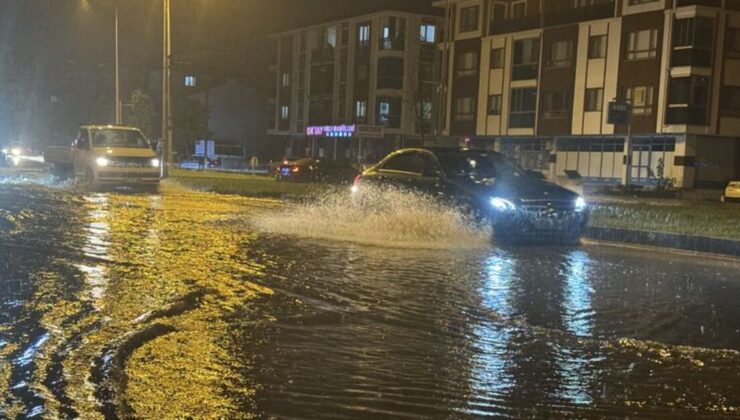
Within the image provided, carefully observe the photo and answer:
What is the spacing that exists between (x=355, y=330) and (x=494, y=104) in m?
50.3

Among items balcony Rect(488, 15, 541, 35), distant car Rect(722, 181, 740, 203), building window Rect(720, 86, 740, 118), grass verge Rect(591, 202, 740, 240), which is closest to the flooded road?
grass verge Rect(591, 202, 740, 240)

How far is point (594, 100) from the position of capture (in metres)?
48.0

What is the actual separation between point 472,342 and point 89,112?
7266cm

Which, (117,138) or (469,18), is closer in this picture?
(117,138)

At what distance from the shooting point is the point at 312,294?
26.9 feet

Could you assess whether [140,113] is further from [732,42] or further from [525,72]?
[732,42]

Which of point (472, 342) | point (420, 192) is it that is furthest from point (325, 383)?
point (420, 192)

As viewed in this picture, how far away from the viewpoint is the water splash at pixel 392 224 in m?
12.9

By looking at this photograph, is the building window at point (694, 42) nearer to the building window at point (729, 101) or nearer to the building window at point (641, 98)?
the building window at point (729, 101)

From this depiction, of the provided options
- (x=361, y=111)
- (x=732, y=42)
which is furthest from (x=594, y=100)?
(x=361, y=111)

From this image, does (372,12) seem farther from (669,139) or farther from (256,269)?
(256,269)

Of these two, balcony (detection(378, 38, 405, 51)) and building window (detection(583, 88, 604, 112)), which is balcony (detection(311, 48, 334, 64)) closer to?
balcony (detection(378, 38, 405, 51))

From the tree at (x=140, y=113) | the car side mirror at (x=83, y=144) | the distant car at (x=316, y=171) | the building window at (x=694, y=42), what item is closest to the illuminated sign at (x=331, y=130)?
the tree at (x=140, y=113)

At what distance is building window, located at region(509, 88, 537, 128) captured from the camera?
172ft
